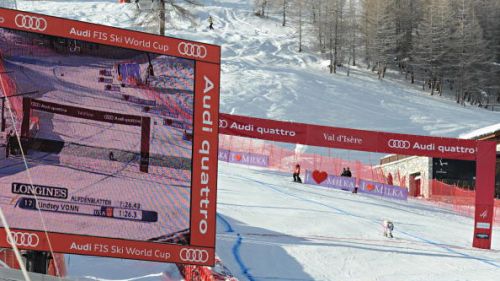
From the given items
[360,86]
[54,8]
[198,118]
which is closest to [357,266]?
[198,118]

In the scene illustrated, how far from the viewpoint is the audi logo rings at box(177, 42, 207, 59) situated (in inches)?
308

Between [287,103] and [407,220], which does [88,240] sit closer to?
[407,220]

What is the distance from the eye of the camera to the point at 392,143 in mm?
17781

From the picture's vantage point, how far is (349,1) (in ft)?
292

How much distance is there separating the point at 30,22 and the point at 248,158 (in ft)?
97.9

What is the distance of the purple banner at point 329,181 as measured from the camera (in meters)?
29.9

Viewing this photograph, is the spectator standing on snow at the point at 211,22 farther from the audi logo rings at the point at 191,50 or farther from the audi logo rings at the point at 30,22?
the audi logo rings at the point at 30,22

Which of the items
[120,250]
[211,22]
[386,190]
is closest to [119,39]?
[120,250]

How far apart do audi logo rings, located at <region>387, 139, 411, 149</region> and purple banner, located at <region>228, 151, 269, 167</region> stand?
753 inches

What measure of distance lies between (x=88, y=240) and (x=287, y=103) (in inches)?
1890

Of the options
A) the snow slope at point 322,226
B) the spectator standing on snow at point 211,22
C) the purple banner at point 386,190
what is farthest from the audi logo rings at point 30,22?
the spectator standing on snow at point 211,22

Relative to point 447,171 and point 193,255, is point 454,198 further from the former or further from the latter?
point 193,255

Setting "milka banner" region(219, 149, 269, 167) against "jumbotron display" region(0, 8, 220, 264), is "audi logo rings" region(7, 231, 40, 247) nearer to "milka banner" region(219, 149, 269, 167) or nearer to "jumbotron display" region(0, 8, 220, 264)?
"jumbotron display" region(0, 8, 220, 264)

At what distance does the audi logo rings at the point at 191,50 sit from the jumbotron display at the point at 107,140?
0.4 inches
